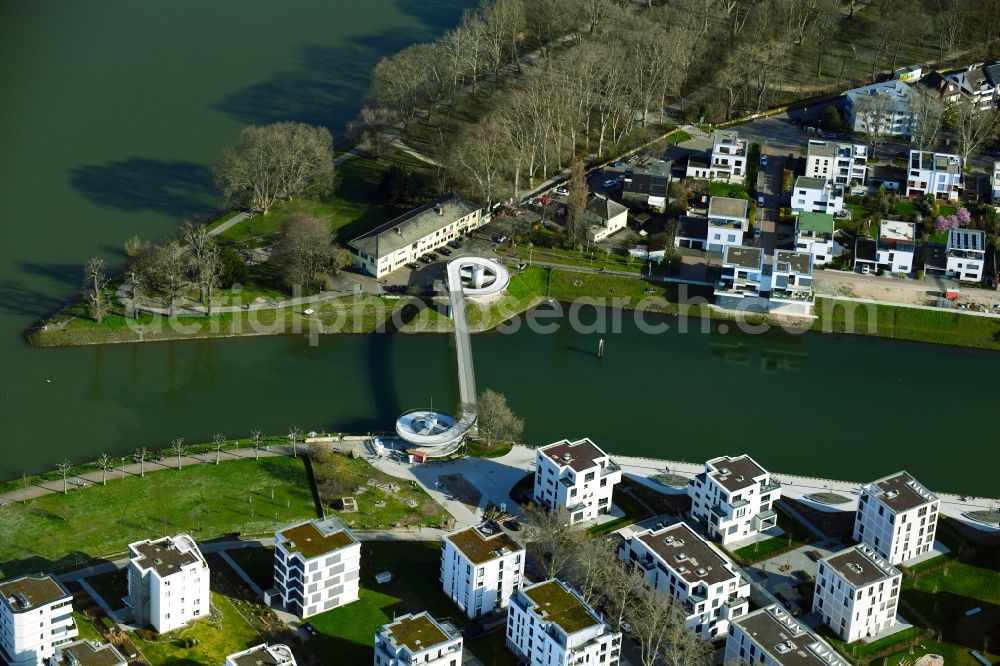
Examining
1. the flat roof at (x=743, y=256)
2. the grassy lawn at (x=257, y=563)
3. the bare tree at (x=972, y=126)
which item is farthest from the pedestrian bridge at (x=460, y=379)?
the bare tree at (x=972, y=126)

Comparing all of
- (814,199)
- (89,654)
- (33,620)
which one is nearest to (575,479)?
(89,654)

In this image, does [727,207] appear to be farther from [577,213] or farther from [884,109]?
[884,109]

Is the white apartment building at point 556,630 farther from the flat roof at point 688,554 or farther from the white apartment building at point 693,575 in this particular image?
the flat roof at point 688,554

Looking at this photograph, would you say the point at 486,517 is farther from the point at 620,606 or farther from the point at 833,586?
the point at 833,586

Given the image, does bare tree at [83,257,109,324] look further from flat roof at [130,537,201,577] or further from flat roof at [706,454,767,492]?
flat roof at [706,454,767,492]

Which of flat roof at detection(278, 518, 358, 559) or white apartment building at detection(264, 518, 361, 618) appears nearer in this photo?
white apartment building at detection(264, 518, 361, 618)

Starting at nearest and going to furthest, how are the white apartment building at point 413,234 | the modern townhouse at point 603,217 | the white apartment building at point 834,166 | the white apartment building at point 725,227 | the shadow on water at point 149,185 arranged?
the white apartment building at point 413,234 → the white apartment building at point 725,227 → the modern townhouse at point 603,217 → the shadow on water at point 149,185 → the white apartment building at point 834,166

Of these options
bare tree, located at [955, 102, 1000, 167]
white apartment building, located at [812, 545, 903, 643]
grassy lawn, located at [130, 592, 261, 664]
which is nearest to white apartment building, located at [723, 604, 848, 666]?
white apartment building, located at [812, 545, 903, 643]
